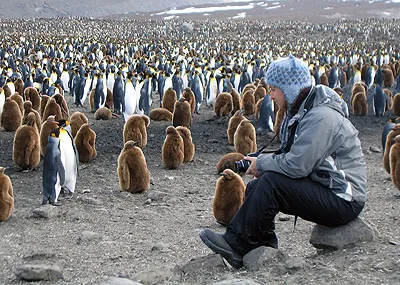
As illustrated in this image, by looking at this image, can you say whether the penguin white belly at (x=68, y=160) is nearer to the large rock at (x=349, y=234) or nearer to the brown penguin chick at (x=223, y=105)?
the large rock at (x=349, y=234)

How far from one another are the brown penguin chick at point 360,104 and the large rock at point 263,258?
901 centimetres

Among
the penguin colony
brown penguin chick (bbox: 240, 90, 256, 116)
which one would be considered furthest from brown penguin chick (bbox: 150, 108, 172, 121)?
brown penguin chick (bbox: 240, 90, 256, 116)

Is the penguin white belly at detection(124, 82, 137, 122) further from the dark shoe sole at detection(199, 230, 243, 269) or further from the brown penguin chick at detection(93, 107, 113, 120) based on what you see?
the dark shoe sole at detection(199, 230, 243, 269)

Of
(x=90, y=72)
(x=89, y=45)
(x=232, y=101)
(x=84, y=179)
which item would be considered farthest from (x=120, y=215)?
(x=89, y=45)

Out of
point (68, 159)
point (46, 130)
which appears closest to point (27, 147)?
point (46, 130)

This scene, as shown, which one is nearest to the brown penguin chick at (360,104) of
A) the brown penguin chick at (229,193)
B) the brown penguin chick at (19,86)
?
the brown penguin chick at (229,193)

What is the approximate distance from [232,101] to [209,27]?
3549 cm

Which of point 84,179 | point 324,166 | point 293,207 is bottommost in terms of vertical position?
point 84,179

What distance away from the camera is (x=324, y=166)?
3115mm

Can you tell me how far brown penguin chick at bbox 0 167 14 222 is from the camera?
5.10 m

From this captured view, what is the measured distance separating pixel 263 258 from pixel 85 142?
503 centimetres

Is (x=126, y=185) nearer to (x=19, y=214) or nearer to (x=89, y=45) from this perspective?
(x=19, y=214)

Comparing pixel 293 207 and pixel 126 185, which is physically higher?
pixel 293 207

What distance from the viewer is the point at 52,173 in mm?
5875
